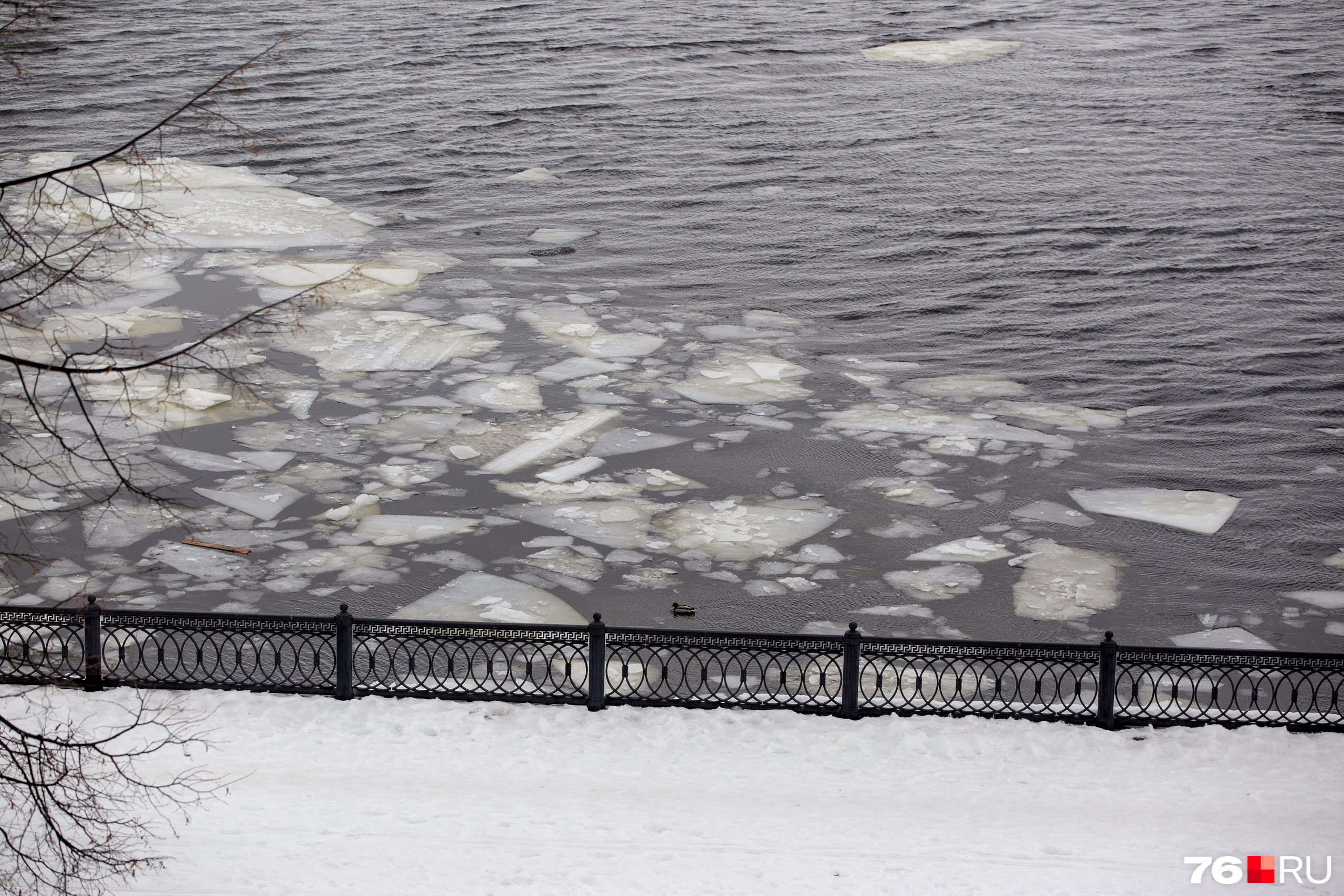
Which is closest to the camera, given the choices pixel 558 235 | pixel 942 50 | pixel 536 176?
pixel 558 235

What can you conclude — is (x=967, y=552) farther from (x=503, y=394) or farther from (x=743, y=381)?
(x=503, y=394)

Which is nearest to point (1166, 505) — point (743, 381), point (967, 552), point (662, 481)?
point (967, 552)

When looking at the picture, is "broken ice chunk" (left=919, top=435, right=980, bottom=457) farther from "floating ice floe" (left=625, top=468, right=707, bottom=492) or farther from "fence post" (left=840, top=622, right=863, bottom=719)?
"fence post" (left=840, top=622, right=863, bottom=719)

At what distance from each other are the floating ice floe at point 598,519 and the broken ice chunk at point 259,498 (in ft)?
7.70

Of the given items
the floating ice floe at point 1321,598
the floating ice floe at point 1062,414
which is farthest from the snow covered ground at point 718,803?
the floating ice floe at point 1062,414

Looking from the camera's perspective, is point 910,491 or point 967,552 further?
point 910,491

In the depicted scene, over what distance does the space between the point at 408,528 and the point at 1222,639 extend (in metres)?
8.21

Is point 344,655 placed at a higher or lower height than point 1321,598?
lower

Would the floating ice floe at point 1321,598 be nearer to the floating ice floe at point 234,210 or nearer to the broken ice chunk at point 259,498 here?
the broken ice chunk at point 259,498

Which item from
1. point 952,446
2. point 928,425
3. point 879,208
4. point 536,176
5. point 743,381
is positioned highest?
point 536,176

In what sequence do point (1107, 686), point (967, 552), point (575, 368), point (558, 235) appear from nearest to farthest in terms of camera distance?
1. point (1107, 686)
2. point (967, 552)
3. point (575, 368)
4. point (558, 235)

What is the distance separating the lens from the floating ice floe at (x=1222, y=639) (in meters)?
13.4

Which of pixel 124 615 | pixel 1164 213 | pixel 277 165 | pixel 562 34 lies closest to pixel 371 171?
pixel 277 165

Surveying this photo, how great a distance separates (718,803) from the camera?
10.4 meters
